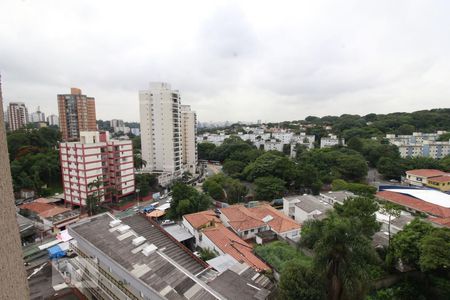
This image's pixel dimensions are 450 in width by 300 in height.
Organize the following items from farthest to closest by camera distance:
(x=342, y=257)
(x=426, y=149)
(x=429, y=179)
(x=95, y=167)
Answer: (x=426, y=149) → (x=429, y=179) → (x=95, y=167) → (x=342, y=257)

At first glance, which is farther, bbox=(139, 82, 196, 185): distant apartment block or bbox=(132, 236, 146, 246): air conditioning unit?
bbox=(139, 82, 196, 185): distant apartment block

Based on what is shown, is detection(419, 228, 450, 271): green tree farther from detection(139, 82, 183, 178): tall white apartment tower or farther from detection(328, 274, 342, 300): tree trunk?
detection(139, 82, 183, 178): tall white apartment tower

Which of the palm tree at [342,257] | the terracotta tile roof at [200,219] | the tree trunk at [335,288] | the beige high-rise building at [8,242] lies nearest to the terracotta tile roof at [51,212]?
the terracotta tile roof at [200,219]

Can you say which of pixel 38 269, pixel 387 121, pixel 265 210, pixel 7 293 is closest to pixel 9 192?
pixel 7 293

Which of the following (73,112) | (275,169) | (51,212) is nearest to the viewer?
(51,212)

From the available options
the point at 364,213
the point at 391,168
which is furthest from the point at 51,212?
the point at 391,168

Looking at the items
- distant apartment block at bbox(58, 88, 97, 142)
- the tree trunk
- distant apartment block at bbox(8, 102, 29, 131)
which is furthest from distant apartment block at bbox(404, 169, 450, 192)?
distant apartment block at bbox(8, 102, 29, 131)

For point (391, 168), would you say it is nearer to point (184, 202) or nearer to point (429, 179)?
point (429, 179)
